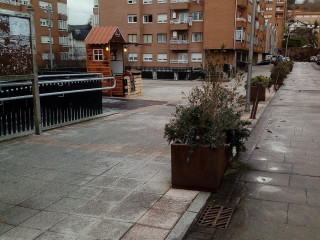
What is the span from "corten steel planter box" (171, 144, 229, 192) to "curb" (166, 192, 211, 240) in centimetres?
16

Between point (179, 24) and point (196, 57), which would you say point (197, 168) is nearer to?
point (196, 57)

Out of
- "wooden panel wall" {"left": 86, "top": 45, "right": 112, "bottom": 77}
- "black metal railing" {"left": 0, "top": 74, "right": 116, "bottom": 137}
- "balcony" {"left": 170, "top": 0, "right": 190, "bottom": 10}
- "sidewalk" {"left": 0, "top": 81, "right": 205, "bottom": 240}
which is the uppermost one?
"balcony" {"left": 170, "top": 0, "right": 190, "bottom": 10}

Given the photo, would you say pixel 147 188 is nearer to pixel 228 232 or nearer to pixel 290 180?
pixel 228 232

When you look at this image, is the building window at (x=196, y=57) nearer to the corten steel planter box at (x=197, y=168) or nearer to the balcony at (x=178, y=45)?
the balcony at (x=178, y=45)

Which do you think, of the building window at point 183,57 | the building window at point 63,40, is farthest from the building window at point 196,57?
the building window at point 63,40

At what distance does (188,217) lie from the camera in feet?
13.0

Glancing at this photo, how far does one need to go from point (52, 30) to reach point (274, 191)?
50553mm

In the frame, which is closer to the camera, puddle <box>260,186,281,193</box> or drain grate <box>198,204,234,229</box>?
drain grate <box>198,204,234,229</box>

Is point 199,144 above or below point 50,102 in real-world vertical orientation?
below

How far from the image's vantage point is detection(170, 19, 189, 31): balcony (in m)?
43.9

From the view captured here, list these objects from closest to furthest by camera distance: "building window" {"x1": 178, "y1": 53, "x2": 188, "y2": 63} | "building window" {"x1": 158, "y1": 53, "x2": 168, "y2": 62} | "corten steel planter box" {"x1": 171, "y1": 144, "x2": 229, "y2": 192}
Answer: "corten steel planter box" {"x1": 171, "y1": 144, "x2": 229, "y2": 192}
"building window" {"x1": 178, "y1": 53, "x2": 188, "y2": 63}
"building window" {"x1": 158, "y1": 53, "x2": 168, "y2": 62}

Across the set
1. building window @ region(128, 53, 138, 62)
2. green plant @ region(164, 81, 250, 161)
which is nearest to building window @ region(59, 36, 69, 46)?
building window @ region(128, 53, 138, 62)

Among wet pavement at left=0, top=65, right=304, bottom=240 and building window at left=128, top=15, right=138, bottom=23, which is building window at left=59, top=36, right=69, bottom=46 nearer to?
building window at left=128, top=15, right=138, bottom=23

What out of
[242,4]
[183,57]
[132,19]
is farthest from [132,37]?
[242,4]
